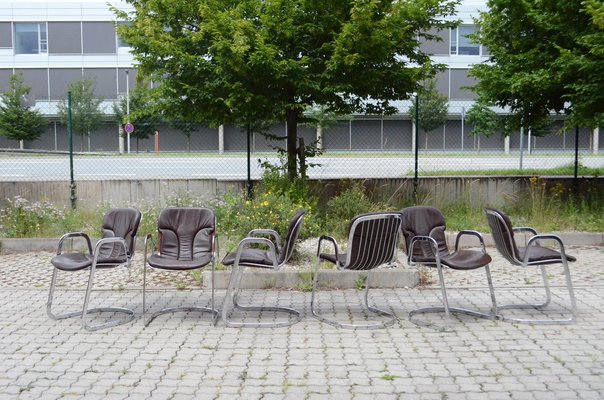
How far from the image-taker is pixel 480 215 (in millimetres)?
11766

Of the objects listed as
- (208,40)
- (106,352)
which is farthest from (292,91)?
(106,352)

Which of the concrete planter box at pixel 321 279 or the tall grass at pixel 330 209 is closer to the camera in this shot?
the concrete planter box at pixel 321 279

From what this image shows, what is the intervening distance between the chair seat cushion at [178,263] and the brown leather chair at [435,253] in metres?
1.99

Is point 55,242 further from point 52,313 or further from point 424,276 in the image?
point 424,276

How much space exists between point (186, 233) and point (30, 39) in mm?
36023

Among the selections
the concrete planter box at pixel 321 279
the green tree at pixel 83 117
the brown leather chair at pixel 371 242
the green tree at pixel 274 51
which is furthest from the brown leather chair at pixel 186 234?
the green tree at pixel 83 117

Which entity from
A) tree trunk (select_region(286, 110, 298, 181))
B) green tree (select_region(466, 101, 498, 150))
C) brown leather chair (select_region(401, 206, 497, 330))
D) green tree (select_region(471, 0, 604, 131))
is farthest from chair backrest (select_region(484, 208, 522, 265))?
green tree (select_region(466, 101, 498, 150))

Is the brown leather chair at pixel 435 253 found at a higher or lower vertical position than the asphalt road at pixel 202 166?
lower

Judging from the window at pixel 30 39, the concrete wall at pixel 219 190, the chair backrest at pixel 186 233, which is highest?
the window at pixel 30 39

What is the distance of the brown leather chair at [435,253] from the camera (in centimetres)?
623

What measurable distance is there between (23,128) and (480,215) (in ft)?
44.9

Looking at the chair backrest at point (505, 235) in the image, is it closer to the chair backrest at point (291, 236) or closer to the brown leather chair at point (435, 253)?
the brown leather chair at point (435, 253)

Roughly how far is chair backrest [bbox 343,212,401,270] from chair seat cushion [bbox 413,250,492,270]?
459mm

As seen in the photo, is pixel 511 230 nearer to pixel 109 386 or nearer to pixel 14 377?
pixel 109 386
